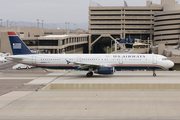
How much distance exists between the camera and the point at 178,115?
20.9 metres

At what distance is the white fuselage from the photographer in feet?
143

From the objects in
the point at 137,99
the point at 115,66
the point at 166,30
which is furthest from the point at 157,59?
the point at 166,30

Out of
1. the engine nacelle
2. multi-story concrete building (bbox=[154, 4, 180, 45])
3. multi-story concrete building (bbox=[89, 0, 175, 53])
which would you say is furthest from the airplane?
multi-story concrete building (bbox=[89, 0, 175, 53])

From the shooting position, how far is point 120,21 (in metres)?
166

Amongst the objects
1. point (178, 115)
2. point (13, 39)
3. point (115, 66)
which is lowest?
point (178, 115)

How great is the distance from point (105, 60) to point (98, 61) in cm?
125

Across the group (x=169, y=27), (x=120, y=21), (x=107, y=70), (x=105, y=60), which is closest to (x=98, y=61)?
(x=105, y=60)

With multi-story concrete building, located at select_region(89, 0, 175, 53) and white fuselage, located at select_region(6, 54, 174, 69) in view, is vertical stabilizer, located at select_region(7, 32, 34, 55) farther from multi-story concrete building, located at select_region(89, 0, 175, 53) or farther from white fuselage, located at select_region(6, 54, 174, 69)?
multi-story concrete building, located at select_region(89, 0, 175, 53)

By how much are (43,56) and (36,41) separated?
6295cm

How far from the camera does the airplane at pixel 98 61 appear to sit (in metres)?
43.2

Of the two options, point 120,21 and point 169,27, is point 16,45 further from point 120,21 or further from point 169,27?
point 120,21

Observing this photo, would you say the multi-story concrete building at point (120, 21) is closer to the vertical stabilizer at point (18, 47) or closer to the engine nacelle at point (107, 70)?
the vertical stabilizer at point (18, 47)

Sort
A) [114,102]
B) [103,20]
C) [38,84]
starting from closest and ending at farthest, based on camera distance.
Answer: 1. [114,102]
2. [38,84]
3. [103,20]

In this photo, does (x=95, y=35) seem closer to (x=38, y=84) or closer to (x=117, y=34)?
(x=117, y=34)
